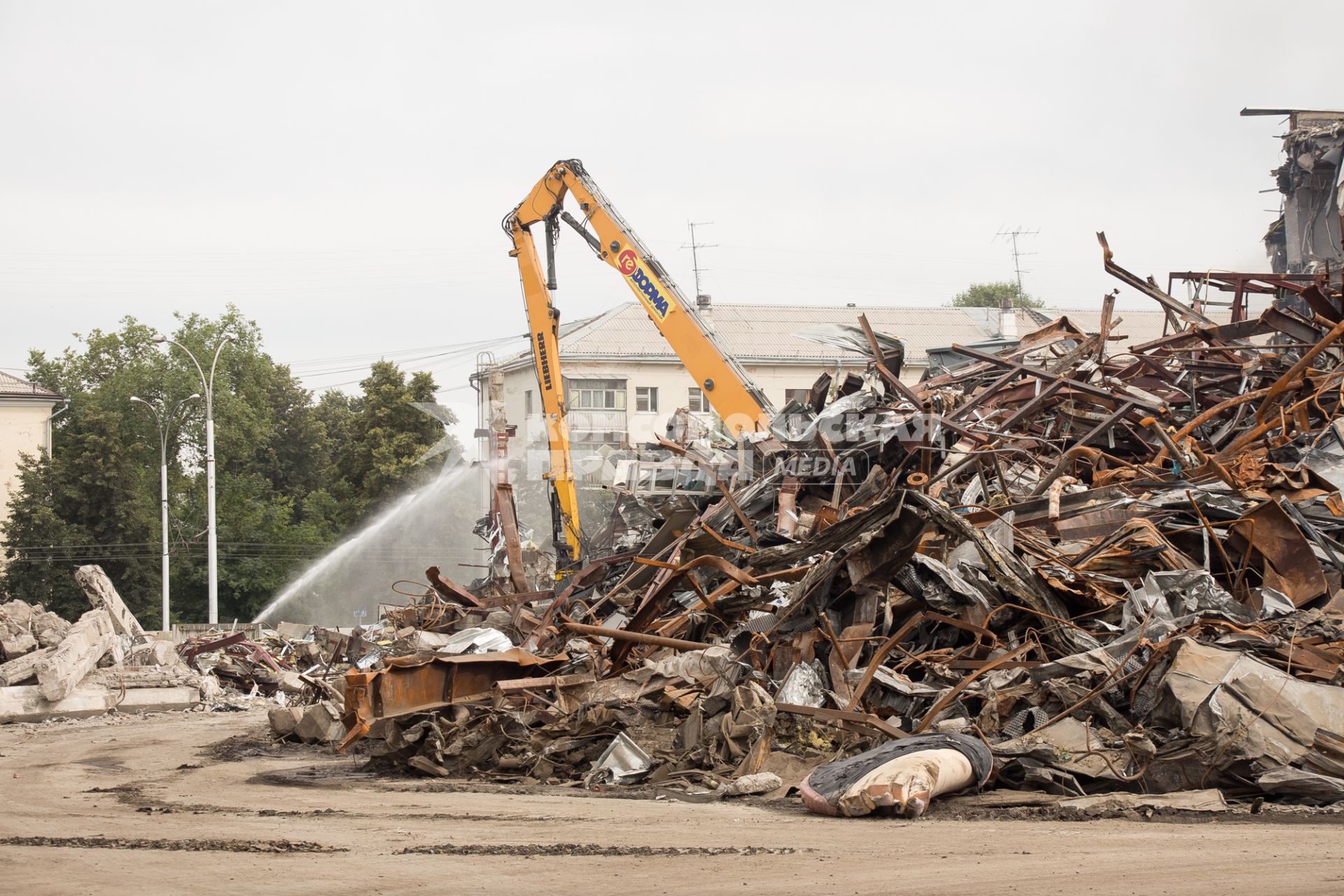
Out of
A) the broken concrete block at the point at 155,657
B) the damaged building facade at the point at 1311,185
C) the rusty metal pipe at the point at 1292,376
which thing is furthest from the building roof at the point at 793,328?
the rusty metal pipe at the point at 1292,376

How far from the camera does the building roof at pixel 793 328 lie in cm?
4350

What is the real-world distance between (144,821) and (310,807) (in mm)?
1058

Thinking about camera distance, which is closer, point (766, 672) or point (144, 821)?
point (144, 821)

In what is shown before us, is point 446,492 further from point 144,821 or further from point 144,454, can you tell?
point 144,454

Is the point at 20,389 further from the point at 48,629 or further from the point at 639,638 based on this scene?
the point at 639,638

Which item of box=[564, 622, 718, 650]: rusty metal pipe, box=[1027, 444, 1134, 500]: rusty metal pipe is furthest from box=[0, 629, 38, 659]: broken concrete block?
box=[1027, 444, 1134, 500]: rusty metal pipe


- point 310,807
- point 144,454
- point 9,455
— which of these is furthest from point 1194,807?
point 144,454

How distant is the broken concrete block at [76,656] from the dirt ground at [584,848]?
8.60 meters

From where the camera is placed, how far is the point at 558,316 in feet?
60.1

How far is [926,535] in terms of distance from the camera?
10656 millimetres

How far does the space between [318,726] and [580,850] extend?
736 cm

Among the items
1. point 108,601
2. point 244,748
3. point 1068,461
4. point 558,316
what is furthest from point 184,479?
point 1068,461

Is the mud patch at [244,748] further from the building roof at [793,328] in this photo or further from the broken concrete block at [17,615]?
the building roof at [793,328]

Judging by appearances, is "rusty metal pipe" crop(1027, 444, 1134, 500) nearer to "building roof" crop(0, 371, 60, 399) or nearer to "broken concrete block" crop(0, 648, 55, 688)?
"broken concrete block" crop(0, 648, 55, 688)
